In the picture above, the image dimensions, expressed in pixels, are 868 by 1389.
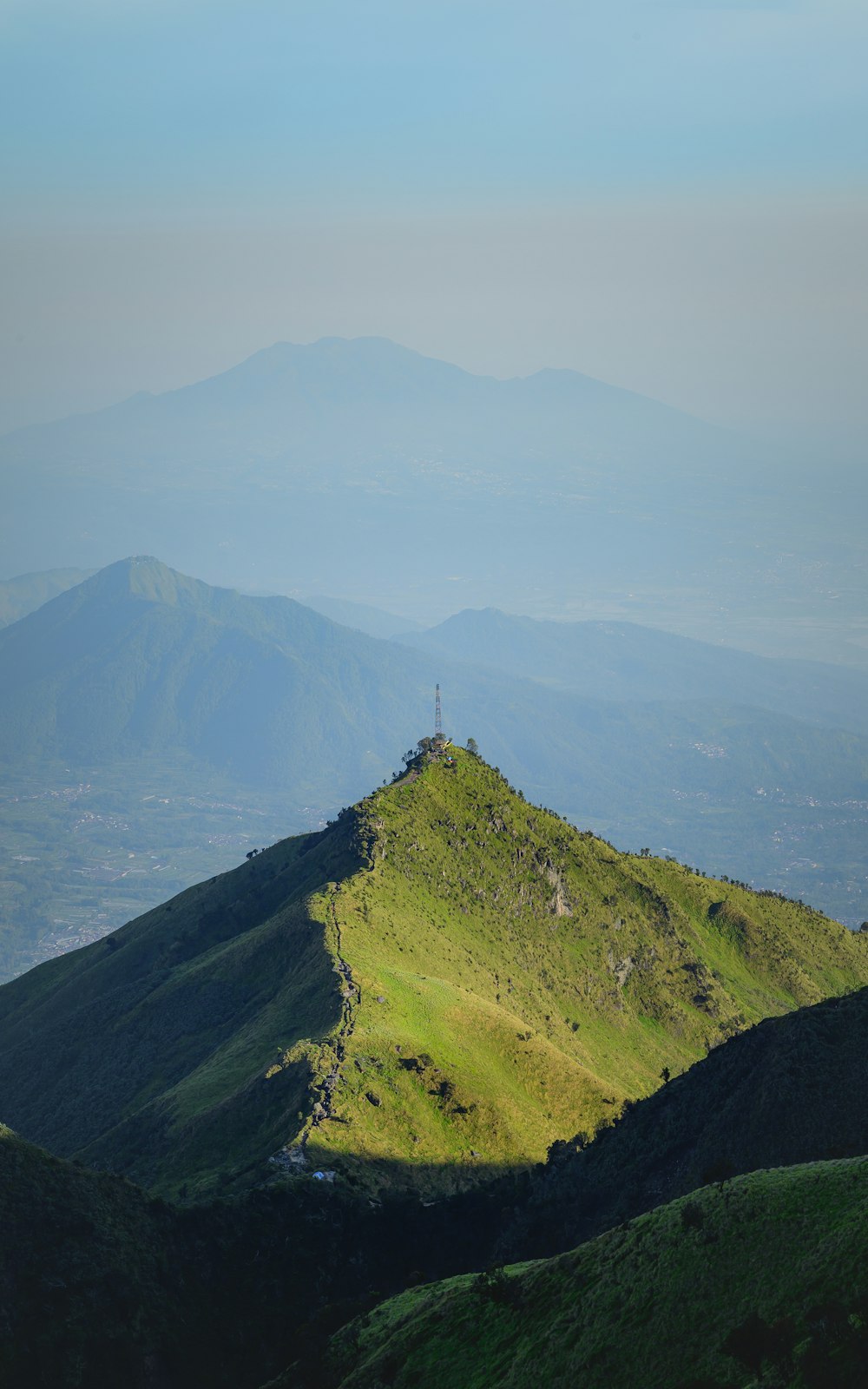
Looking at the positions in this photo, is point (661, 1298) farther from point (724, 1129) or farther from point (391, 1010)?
point (391, 1010)

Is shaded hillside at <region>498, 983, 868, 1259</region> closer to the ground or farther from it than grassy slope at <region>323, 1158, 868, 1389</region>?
farther from it

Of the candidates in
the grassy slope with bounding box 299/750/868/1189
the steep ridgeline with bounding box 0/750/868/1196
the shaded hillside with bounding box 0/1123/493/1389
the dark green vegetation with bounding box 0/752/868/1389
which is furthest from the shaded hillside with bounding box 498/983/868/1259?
the grassy slope with bounding box 299/750/868/1189

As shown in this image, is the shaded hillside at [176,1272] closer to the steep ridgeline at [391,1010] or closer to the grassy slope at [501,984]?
the steep ridgeline at [391,1010]

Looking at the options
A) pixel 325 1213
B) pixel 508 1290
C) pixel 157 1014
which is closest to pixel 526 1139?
pixel 325 1213

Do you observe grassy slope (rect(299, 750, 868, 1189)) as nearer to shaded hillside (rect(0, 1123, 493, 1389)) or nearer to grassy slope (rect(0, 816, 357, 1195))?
grassy slope (rect(0, 816, 357, 1195))

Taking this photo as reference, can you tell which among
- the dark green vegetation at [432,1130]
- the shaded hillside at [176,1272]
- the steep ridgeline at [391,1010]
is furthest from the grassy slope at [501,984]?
the shaded hillside at [176,1272]

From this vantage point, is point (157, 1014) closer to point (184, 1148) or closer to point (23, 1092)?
point (23, 1092)
